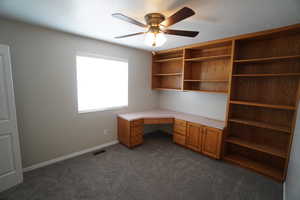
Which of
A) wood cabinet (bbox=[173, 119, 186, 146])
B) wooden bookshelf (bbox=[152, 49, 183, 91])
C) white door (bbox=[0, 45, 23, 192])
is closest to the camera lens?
white door (bbox=[0, 45, 23, 192])

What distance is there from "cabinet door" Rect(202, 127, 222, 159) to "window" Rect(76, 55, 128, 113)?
6.81 ft

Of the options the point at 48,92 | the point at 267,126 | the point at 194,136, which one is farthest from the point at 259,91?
the point at 48,92

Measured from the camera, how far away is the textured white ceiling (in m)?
1.48

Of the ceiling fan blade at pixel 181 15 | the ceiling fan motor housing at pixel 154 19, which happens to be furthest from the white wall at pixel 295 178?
the ceiling fan motor housing at pixel 154 19

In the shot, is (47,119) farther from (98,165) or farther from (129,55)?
(129,55)

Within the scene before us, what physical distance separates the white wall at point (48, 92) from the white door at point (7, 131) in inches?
9.7

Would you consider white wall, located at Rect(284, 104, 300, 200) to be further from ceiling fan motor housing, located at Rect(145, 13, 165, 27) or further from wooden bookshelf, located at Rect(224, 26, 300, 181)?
ceiling fan motor housing, located at Rect(145, 13, 165, 27)

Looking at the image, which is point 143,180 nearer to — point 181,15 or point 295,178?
point 295,178

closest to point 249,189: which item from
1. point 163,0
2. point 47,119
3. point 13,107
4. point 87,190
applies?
point 87,190

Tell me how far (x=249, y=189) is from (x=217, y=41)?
2.59 metres

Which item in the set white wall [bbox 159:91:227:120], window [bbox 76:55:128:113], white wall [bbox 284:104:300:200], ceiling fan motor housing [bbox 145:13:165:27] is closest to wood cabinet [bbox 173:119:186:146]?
white wall [bbox 159:91:227:120]

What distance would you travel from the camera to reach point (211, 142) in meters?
2.75

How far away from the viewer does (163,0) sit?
1.42m

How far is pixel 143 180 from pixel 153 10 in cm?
243
